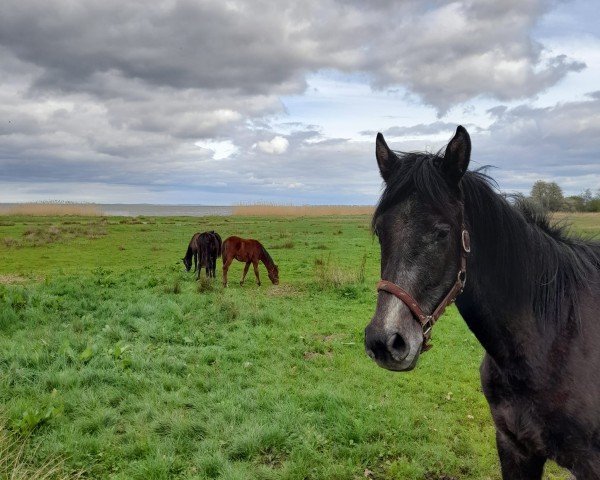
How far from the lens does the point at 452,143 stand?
2.68 meters

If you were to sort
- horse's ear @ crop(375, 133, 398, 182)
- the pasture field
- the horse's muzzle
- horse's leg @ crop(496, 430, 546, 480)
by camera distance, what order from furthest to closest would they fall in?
the pasture field → horse's leg @ crop(496, 430, 546, 480) → horse's ear @ crop(375, 133, 398, 182) → the horse's muzzle

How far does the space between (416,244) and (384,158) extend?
0.79m

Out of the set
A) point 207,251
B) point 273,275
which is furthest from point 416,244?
point 207,251

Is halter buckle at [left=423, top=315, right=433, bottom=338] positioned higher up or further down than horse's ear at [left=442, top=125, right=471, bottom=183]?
further down

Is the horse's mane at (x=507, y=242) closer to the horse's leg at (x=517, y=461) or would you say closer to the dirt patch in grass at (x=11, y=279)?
the horse's leg at (x=517, y=461)

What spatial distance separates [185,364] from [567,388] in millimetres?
5812

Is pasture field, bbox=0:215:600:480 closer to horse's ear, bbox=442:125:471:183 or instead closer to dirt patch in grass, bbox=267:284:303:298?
dirt patch in grass, bbox=267:284:303:298

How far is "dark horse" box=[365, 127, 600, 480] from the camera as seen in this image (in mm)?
2600

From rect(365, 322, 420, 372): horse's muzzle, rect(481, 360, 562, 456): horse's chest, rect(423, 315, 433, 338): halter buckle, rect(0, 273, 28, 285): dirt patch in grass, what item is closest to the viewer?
rect(365, 322, 420, 372): horse's muzzle

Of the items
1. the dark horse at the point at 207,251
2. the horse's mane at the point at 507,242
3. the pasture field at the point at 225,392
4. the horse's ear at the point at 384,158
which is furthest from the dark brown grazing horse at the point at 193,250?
the horse's mane at the point at 507,242

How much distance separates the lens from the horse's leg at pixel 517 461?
3.21m

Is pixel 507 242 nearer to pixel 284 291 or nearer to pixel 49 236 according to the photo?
pixel 284 291

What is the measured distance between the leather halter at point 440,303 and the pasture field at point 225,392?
2.86 meters

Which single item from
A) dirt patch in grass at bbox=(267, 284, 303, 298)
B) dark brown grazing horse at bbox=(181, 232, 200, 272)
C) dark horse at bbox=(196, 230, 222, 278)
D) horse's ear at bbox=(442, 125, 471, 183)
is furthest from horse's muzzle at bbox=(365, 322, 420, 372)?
dark brown grazing horse at bbox=(181, 232, 200, 272)
